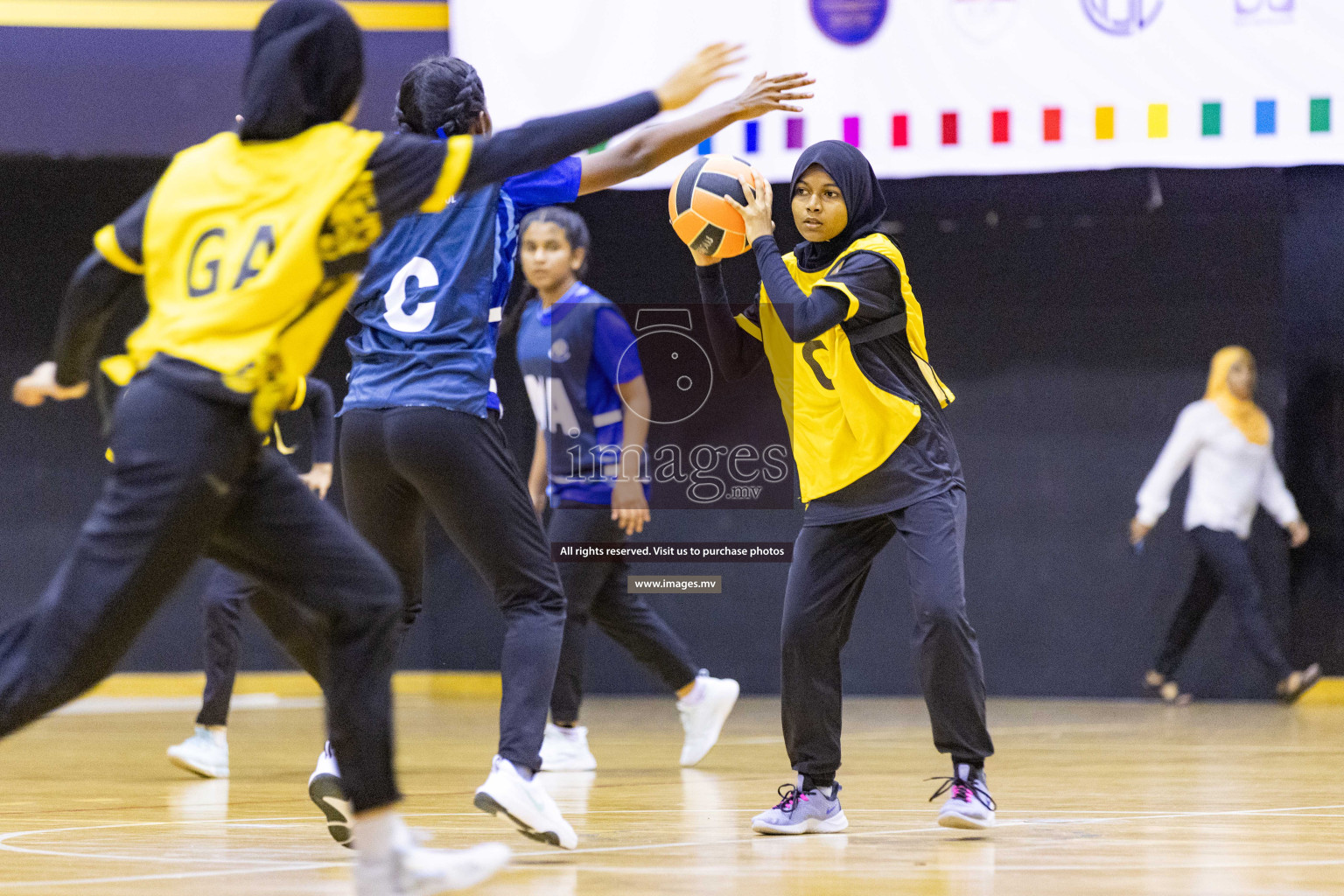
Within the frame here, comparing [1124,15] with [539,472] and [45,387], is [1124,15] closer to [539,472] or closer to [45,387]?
[539,472]

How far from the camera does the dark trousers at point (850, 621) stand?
3.86 m

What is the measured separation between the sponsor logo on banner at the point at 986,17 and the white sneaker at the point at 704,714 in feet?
12.2

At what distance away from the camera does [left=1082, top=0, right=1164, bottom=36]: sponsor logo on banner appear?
24.2 ft

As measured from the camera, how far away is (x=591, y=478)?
590 cm

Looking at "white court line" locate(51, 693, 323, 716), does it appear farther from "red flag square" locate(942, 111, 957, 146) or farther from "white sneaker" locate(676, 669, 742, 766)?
"red flag square" locate(942, 111, 957, 146)

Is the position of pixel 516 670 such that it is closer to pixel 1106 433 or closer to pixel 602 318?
pixel 602 318

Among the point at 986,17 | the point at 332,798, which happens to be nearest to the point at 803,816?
the point at 332,798

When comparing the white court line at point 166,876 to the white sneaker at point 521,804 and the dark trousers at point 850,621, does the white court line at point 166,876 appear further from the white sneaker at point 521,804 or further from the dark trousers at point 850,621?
the dark trousers at point 850,621

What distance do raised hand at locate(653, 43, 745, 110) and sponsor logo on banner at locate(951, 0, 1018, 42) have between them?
4.73 m

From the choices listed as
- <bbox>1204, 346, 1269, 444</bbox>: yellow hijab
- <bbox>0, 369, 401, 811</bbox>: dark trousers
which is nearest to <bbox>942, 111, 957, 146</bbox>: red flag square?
<bbox>1204, 346, 1269, 444</bbox>: yellow hijab

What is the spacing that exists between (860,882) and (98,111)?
659 cm

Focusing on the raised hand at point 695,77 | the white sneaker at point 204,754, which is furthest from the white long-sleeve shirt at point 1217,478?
the raised hand at point 695,77

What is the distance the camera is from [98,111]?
8.01 m

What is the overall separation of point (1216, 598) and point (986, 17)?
3.49 meters
